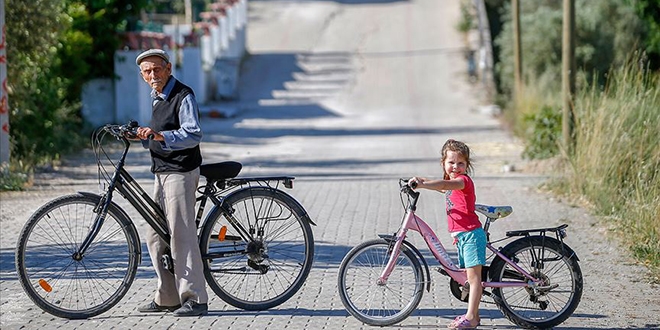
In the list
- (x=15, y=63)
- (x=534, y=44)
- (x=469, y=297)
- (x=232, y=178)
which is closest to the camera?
(x=469, y=297)

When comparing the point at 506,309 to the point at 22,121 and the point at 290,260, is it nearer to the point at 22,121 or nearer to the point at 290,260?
the point at 290,260

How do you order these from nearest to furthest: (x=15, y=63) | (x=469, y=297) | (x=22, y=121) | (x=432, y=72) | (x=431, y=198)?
(x=469, y=297) → (x=431, y=198) → (x=15, y=63) → (x=22, y=121) → (x=432, y=72)

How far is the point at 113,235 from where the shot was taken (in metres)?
7.82

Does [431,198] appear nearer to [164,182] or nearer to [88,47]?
[164,182]

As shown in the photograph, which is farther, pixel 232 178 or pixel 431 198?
pixel 431 198

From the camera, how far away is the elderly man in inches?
301

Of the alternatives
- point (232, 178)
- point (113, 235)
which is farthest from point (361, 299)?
→ point (113, 235)

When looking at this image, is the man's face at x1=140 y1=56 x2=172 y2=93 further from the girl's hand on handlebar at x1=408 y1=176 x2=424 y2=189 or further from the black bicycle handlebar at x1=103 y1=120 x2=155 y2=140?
the girl's hand on handlebar at x1=408 y1=176 x2=424 y2=189

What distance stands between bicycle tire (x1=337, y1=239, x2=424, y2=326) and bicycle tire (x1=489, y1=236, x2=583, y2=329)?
0.52 m

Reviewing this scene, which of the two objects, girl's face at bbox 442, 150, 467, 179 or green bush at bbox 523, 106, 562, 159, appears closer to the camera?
girl's face at bbox 442, 150, 467, 179

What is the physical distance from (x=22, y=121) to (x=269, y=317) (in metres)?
11.0

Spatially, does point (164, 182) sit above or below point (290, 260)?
above

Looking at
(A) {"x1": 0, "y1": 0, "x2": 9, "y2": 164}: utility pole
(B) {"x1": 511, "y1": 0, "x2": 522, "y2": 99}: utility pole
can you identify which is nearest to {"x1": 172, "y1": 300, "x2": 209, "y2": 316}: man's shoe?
(A) {"x1": 0, "y1": 0, "x2": 9, "y2": 164}: utility pole

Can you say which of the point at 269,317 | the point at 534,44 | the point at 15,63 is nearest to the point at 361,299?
the point at 269,317
